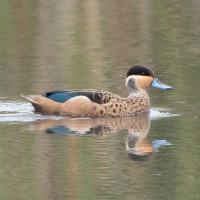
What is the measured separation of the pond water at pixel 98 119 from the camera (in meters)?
8.87

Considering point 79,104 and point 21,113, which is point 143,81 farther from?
point 21,113

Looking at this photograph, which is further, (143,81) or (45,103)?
(143,81)

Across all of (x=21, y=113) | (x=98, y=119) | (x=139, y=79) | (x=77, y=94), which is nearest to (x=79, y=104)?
(x=77, y=94)

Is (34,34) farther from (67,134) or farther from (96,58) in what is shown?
(67,134)

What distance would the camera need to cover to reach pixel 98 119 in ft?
41.3

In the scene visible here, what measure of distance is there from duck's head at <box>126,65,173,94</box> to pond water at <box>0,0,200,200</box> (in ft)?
1.18

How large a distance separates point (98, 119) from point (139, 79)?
43.6 inches

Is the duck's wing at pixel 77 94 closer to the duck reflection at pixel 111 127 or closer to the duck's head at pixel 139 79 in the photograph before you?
the duck reflection at pixel 111 127

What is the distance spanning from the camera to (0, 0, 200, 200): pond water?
887cm

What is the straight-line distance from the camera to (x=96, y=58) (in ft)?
58.7

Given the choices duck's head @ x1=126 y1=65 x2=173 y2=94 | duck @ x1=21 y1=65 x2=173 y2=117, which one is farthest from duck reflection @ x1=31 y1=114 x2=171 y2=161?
duck's head @ x1=126 y1=65 x2=173 y2=94

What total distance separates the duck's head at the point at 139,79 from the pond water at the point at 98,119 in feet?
1.18

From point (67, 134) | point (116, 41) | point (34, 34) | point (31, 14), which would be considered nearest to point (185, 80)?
point (67, 134)

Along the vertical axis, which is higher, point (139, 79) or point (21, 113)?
point (139, 79)
